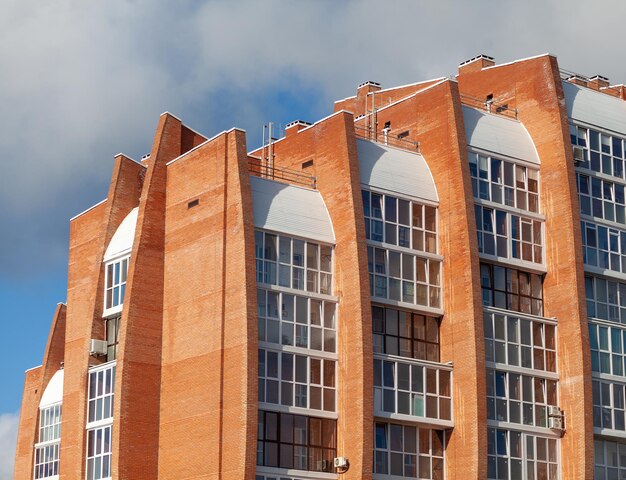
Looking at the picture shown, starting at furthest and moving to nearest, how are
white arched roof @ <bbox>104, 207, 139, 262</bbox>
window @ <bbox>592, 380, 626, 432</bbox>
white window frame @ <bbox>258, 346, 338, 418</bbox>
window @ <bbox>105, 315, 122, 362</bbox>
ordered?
window @ <bbox>592, 380, 626, 432</bbox>, white arched roof @ <bbox>104, 207, 139, 262</bbox>, window @ <bbox>105, 315, 122, 362</bbox>, white window frame @ <bbox>258, 346, 338, 418</bbox>

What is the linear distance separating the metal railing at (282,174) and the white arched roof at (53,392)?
14462mm

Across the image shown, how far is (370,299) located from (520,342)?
7.82m

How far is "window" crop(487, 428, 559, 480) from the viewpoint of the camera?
180 feet

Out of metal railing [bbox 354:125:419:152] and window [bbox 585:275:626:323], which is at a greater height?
metal railing [bbox 354:125:419:152]

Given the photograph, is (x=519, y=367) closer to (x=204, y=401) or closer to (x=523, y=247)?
(x=523, y=247)

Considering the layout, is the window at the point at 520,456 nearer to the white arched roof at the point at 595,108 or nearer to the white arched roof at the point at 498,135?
the white arched roof at the point at 498,135

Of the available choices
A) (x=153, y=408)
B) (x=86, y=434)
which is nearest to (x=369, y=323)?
(x=153, y=408)

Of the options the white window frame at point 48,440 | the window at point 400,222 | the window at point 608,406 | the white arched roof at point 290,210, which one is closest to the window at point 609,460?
the window at point 608,406

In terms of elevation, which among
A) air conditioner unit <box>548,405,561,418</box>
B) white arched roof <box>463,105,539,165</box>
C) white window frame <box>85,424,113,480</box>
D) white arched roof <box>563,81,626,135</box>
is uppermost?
white arched roof <box>563,81,626,135</box>

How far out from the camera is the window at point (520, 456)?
54844mm

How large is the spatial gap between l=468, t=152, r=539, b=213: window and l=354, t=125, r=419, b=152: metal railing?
9.22ft

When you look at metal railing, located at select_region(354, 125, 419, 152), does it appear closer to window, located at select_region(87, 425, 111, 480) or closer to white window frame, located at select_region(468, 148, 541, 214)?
white window frame, located at select_region(468, 148, 541, 214)

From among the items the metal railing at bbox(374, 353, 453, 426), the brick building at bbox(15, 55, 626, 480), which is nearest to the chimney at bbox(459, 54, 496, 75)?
the brick building at bbox(15, 55, 626, 480)

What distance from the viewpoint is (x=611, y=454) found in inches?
2290
